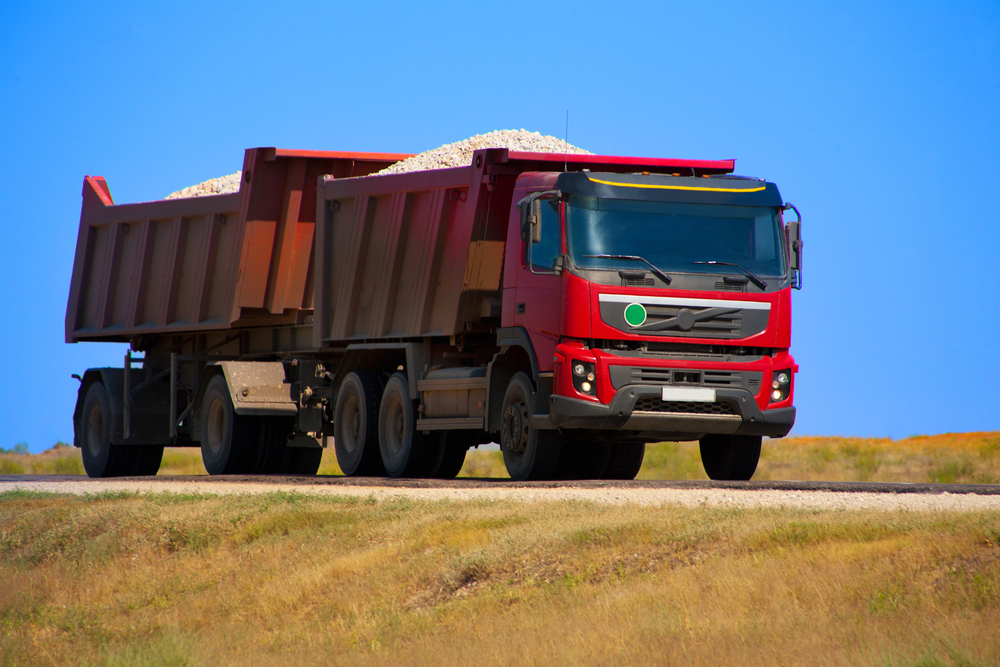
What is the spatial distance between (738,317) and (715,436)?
258 centimetres

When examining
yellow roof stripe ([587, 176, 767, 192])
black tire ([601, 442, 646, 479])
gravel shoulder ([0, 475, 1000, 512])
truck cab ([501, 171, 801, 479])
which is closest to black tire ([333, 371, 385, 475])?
gravel shoulder ([0, 475, 1000, 512])

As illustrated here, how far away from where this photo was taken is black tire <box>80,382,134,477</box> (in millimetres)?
20797

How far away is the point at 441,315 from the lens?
15.5 m

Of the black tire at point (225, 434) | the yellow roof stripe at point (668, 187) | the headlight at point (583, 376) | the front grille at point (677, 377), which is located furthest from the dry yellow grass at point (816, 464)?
the headlight at point (583, 376)

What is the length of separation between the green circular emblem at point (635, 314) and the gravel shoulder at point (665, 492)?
1596 mm

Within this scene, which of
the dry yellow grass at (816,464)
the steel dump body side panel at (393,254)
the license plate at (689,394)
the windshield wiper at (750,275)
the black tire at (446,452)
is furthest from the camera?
the dry yellow grass at (816,464)

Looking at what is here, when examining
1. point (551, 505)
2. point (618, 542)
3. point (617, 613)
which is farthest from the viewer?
point (551, 505)

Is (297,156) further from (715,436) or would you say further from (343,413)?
(715,436)

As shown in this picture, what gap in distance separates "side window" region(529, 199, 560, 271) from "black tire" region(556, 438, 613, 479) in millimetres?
3303

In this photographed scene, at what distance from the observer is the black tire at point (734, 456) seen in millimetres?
14828

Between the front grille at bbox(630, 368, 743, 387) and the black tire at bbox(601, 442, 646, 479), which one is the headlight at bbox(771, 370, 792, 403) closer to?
the front grille at bbox(630, 368, 743, 387)

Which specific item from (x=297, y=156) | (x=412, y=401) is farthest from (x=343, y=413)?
(x=297, y=156)

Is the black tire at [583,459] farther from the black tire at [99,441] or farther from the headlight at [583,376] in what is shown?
the black tire at [99,441]

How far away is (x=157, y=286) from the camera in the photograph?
66.4 ft
